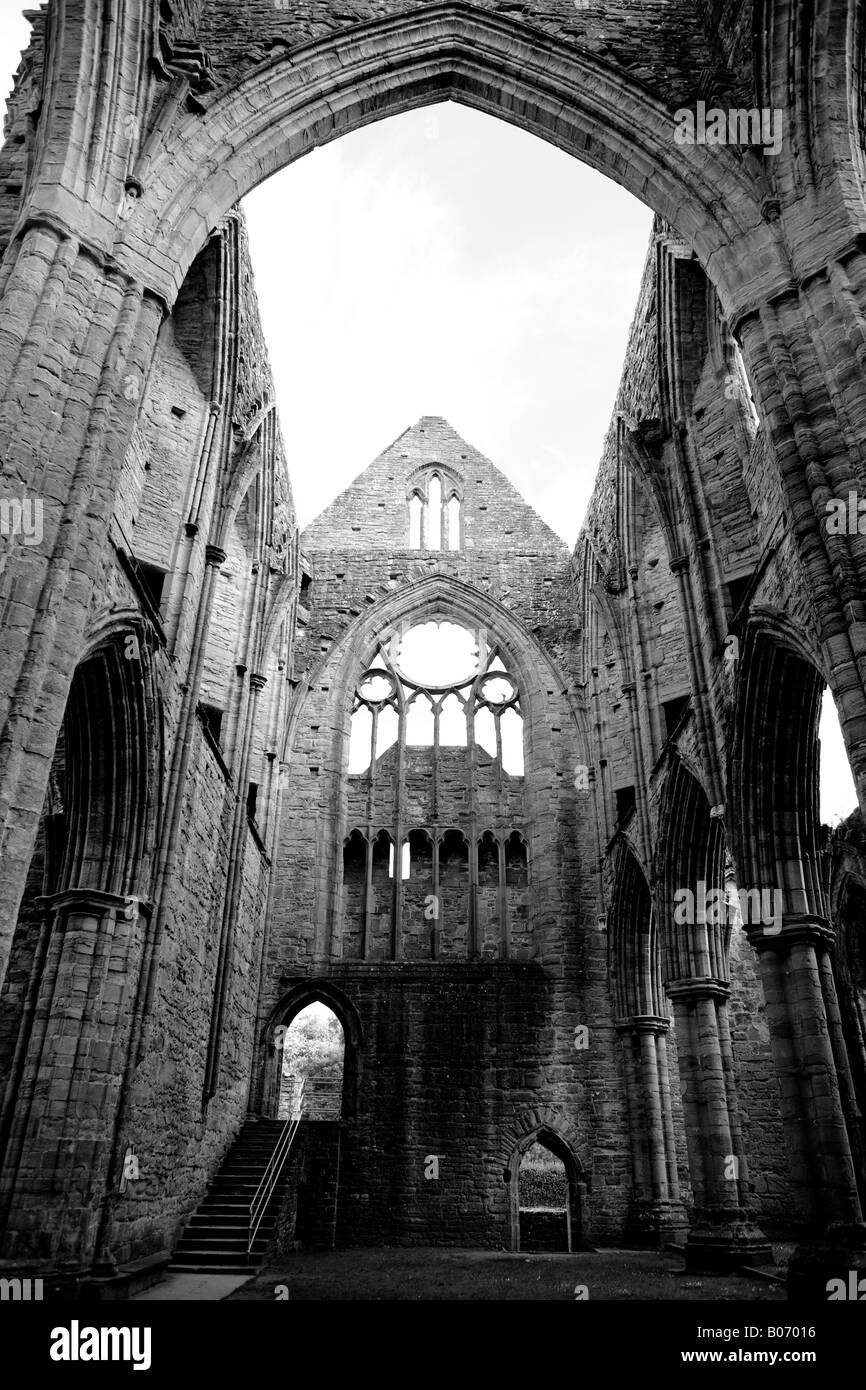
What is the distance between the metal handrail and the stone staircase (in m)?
0.07

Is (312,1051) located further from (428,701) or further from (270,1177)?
(270,1177)

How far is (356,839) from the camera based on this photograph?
17156 millimetres

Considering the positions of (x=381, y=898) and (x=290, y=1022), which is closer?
(x=290, y=1022)

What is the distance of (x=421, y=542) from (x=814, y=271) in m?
12.5

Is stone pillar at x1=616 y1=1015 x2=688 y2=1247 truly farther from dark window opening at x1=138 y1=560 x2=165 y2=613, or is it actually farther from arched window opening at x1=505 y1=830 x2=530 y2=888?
dark window opening at x1=138 y1=560 x2=165 y2=613

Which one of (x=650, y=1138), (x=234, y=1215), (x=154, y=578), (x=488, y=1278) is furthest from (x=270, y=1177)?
(x=154, y=578)

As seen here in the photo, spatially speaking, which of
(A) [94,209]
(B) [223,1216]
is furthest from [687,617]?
(B) [223,1216]

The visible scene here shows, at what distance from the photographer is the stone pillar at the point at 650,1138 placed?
1318 cm

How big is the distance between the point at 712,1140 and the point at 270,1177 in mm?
5626

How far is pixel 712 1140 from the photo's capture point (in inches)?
400

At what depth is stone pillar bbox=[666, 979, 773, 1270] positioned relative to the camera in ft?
31.9

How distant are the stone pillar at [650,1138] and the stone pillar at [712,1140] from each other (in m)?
3.03

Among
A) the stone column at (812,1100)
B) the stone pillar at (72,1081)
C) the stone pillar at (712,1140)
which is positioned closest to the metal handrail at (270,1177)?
the stone pillar at (72,1081)

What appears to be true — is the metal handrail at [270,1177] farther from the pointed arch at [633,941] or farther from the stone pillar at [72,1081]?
the pointed arch at [633,941]
